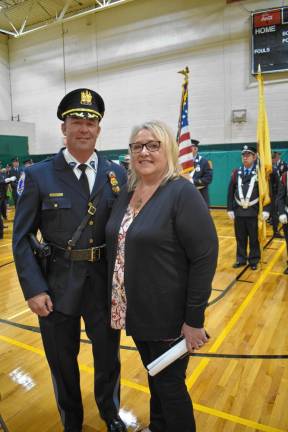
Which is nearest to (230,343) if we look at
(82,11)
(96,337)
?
(96,337)

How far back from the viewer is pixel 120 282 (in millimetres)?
1853

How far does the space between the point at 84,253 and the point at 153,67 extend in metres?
13.4

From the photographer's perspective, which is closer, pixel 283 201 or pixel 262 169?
pixel 283 201

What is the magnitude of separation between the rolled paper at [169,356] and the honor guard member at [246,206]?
4.50m

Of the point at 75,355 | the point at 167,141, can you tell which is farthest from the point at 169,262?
the point at 75,355

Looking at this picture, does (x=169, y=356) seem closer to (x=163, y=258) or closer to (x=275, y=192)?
(x=163, y=258)

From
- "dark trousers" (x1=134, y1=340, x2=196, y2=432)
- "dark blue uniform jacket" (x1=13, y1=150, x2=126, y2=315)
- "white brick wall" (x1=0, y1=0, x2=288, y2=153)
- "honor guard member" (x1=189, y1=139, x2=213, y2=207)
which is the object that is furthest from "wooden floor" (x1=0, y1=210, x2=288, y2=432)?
"white brick wall" (x1=0, y1=0, x2=288, y2=153)

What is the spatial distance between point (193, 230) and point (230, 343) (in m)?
2.33

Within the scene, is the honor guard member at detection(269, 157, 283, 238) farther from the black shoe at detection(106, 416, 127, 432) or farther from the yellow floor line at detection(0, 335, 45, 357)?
the black shoe at detection(106, 416, 127, 432)

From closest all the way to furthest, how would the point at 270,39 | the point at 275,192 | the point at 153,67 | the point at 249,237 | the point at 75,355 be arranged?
1. the point at 75,355
2. the point at 249,237
3. the point at 275,192
4. the point at 270,39
5. the point at 153,67

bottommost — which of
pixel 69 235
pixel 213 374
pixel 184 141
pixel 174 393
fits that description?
pixel 213 374

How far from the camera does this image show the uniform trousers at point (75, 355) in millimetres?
2098

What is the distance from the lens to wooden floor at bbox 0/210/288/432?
97.6 inches

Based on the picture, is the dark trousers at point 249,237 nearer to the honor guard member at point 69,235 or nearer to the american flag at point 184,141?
the american flag at point 184,141
